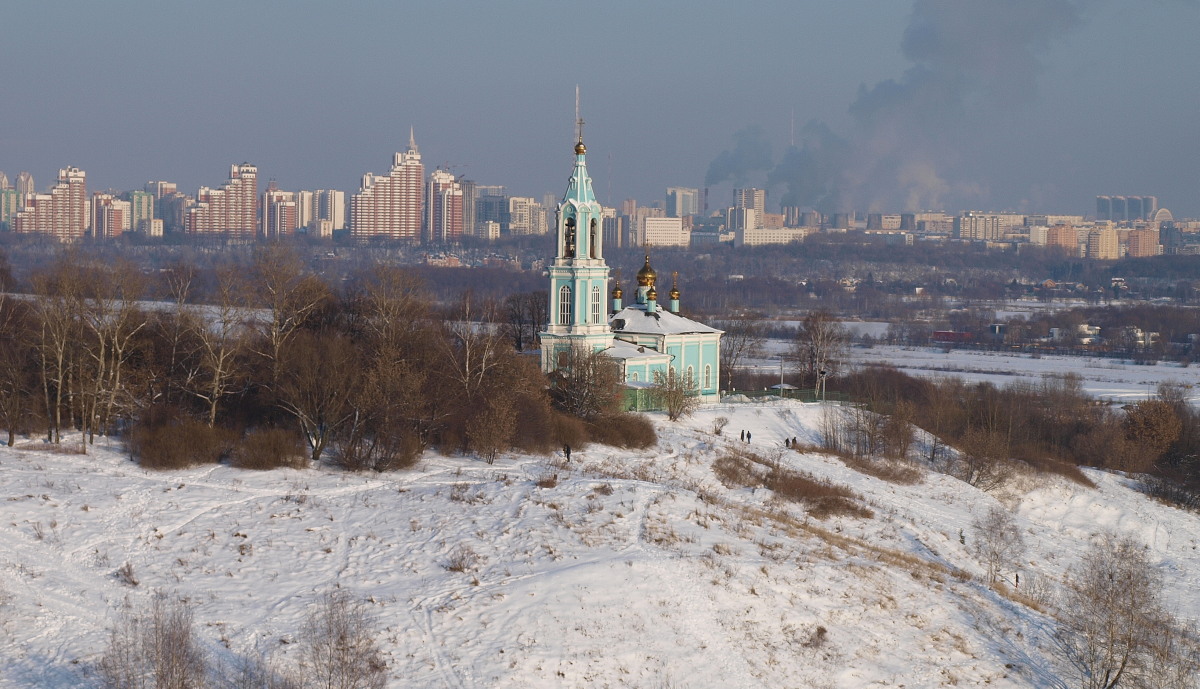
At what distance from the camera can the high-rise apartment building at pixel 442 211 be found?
449 ft

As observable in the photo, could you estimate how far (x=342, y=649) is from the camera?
34.6 ft

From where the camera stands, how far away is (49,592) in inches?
470

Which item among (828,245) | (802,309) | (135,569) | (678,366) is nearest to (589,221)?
(678,366)

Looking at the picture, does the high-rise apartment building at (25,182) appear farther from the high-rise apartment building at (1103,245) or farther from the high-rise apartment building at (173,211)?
the high-rise apartment building at (1103,245)

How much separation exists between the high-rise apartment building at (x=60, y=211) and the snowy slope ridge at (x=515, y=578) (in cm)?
11164

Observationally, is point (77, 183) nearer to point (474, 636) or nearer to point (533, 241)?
point (533, 241)

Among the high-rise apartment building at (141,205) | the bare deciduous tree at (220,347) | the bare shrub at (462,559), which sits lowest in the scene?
the bare shrub at (462,559)

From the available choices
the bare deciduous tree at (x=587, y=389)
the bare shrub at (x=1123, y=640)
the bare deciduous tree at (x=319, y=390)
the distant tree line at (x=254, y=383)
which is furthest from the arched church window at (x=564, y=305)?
the bare shrub at (x=1123, y=640)

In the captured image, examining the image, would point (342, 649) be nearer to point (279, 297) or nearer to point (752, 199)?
point (279, 297)

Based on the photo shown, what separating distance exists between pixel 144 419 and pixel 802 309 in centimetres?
7502

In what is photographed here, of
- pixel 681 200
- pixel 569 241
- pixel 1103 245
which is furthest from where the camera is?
pixel 681 200

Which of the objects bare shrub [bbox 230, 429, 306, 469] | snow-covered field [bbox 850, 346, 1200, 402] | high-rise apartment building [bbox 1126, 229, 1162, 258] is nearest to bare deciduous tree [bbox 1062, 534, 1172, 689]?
bare shrub [bbox 230, 429, 306, 469]

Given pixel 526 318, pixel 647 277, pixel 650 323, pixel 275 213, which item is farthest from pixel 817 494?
pixel 275 213

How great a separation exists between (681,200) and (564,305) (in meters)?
167
